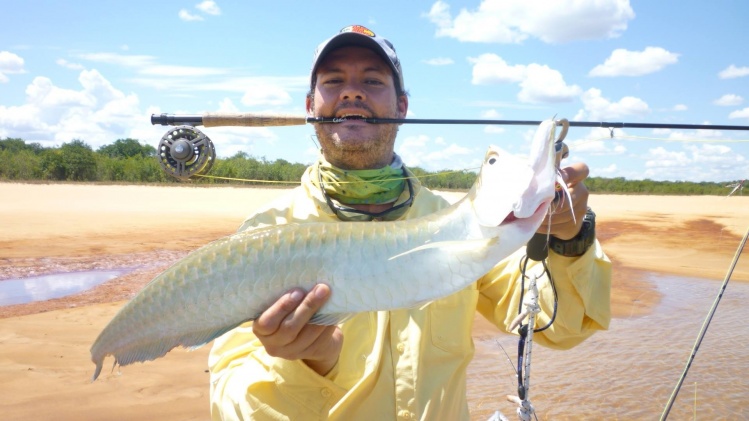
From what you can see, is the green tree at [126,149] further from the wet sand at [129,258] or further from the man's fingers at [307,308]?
the man's fingers at [307,308]

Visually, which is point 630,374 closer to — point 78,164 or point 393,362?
point 393,362

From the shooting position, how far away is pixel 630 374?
695 centimetres

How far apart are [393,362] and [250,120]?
2.35 meters

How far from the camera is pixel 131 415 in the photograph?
522 centimetres

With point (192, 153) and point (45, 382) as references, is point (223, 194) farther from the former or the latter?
point (192, 153)

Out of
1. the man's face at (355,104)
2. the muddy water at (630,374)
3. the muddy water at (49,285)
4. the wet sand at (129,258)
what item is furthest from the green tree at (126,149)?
the man's face at (355,104)

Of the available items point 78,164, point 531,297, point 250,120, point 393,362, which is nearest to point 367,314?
point 393,362

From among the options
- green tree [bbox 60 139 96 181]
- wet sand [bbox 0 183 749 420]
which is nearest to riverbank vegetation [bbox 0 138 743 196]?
green tree [bbox 60 139 96 181]

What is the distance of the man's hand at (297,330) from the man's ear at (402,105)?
1869 millimetres

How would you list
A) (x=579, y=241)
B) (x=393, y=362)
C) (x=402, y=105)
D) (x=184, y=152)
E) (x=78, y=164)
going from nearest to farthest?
(x=579, y=241) < (x=393, y=362) < (x=184, y=152) < (x=402, y=105) < (x=78, y=164)

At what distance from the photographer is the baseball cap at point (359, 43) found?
3.30m

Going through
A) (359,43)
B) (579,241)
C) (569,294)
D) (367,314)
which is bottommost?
(367,314)

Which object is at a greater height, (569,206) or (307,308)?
(569,206)

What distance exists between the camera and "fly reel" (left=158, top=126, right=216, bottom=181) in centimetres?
361
